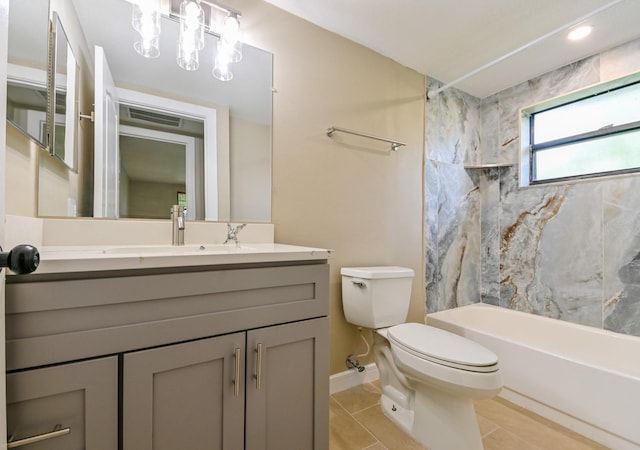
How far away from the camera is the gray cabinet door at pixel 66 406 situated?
598 millimetres

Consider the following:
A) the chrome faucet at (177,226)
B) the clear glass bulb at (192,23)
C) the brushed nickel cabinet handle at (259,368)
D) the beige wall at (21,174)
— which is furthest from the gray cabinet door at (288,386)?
the clear glass bulb at (192,23)

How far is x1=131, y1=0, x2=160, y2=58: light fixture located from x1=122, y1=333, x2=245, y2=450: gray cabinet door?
50.5 inches

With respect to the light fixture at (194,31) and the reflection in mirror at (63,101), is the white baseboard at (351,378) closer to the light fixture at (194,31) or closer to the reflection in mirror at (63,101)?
the reflection in mirror at (63,101)

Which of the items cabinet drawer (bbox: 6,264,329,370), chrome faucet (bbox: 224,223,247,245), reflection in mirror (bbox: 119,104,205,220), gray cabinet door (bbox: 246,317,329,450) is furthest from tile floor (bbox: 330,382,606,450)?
reflection in mirror (bbox: 119,104,205,220)

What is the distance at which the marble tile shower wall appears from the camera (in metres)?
1.77

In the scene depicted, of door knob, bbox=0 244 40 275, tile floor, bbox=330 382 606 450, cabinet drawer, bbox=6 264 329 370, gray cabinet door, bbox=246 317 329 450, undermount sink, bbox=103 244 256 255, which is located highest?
door knob, bbox=0 244 40 275

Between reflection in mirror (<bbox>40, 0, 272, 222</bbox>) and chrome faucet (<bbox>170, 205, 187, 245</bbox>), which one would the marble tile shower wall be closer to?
reflection in mirror (<bbox>40, 0, 272, 222</bbox>)

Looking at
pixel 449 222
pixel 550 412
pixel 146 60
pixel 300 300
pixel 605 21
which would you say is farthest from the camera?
pixel 449 222

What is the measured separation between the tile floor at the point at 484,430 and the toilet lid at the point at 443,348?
46 cm

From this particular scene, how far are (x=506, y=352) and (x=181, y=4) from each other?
257 cm

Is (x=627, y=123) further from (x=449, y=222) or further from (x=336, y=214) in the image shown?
(x=336, y=214)

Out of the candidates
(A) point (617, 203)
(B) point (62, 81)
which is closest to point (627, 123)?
(A) point (617, 203)

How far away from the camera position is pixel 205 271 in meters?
0.82

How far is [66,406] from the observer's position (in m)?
0.64
